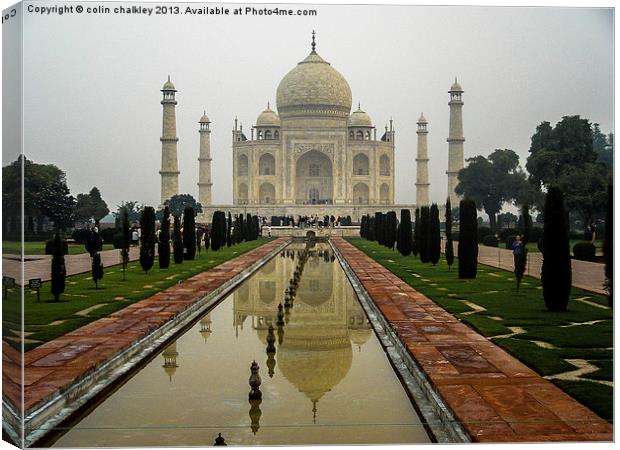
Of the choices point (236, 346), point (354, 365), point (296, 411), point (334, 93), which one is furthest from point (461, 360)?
point (334, 93)

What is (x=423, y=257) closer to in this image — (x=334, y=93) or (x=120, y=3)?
(x=120, y=3)

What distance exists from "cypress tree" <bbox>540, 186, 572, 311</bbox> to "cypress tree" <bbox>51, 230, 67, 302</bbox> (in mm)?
4150

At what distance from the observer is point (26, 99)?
13.4 ft

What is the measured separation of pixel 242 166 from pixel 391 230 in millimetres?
20186

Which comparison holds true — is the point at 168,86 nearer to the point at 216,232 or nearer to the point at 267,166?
the point at 216,232

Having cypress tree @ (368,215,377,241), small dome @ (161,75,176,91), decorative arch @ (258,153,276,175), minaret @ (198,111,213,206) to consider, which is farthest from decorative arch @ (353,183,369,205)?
small dome @ (161,75,176,91)

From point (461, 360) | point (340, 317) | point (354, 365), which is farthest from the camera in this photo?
point (340, 317)

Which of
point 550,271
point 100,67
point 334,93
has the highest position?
point 334,93

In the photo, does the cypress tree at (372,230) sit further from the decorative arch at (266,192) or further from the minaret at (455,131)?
the minaret at (455,131)

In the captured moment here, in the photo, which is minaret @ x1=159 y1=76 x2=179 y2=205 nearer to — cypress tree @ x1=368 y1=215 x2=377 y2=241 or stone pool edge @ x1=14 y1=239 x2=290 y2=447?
stone pool edge @ x1=14 y1=239 x2=290 y2=447

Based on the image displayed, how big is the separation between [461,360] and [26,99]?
2.91 m

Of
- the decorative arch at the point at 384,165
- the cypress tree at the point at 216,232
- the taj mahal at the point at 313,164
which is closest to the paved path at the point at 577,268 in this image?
the cypress tree at the point at 216,232

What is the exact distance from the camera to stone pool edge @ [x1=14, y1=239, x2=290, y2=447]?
3.94 m

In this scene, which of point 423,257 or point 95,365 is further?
point 423,257
